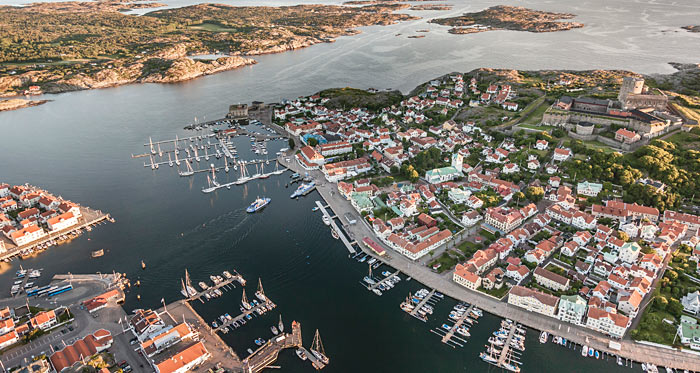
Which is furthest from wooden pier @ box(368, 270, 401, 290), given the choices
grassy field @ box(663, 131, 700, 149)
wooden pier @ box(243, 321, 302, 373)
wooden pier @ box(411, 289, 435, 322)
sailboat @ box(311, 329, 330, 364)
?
grassy field @ box(663, 131, 700, 149)

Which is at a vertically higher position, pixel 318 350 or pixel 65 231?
pixel 65 231

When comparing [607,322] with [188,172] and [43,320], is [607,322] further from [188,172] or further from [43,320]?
[188,172]

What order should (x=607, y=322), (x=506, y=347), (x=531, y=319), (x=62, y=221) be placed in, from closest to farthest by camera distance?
(x=506, y=347) → (x=607, y=322) → (x=531, y=319) → (x=62, y=221)

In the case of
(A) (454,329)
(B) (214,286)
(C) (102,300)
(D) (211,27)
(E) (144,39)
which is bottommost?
(A) (454,329)

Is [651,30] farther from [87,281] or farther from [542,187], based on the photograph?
[87,281]

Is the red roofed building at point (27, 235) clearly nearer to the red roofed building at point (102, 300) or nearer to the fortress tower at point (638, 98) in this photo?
the red roofed building at point (102, 300)

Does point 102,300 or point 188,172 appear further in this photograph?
point 188,172

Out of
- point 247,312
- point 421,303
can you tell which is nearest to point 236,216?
point 247,312

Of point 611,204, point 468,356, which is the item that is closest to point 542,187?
point 611,204
